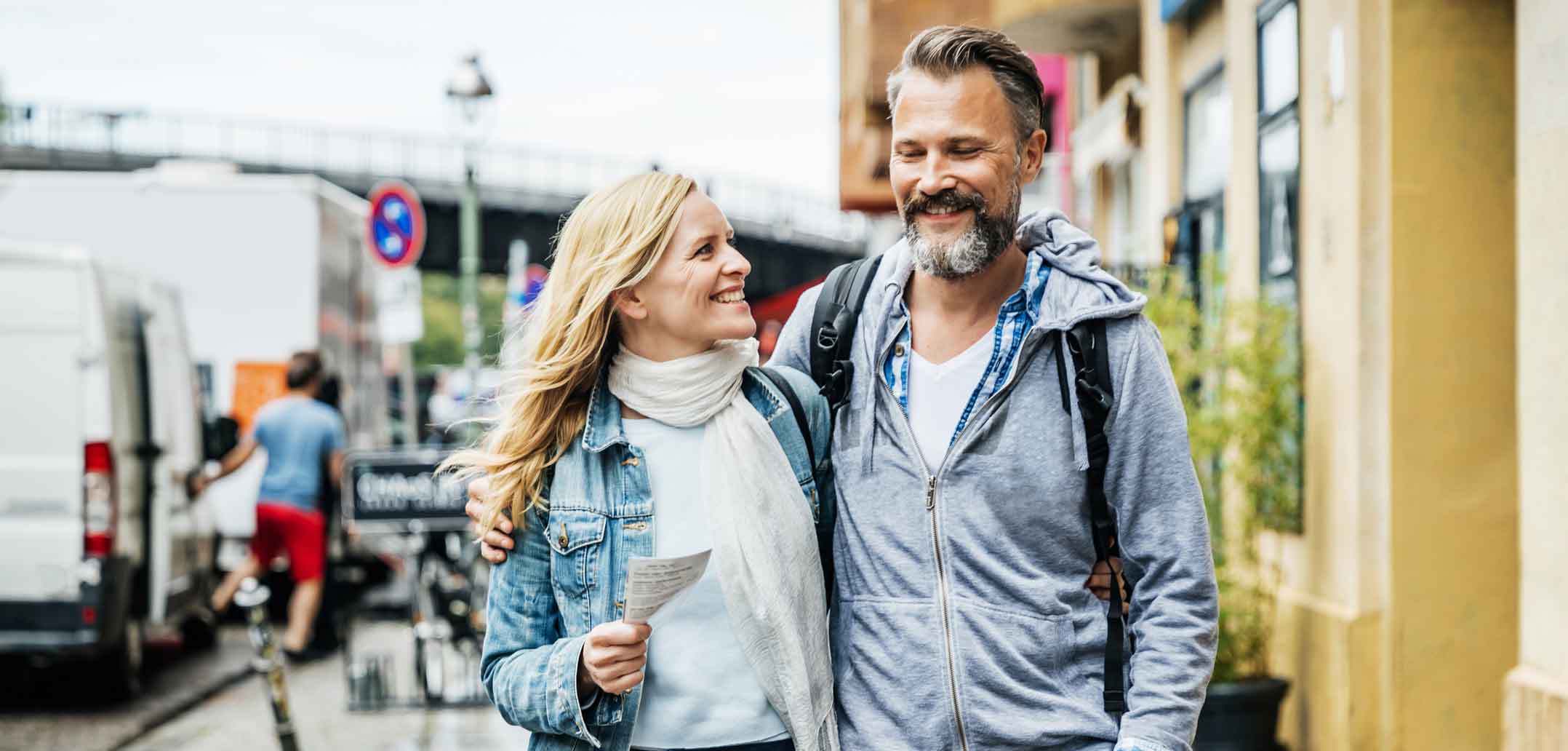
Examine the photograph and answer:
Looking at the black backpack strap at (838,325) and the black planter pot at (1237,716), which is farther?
the black planter pot at (1237,716)

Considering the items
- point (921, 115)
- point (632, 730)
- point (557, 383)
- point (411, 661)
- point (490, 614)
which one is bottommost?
point (411, 661)

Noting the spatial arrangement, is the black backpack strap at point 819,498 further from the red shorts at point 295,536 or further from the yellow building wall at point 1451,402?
the red shorts at point 295,536

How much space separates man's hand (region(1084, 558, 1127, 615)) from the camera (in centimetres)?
276

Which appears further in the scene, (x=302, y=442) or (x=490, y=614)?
(x=302, y=442)

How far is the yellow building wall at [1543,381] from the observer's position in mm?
4750

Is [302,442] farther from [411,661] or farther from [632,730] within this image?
[632,730]

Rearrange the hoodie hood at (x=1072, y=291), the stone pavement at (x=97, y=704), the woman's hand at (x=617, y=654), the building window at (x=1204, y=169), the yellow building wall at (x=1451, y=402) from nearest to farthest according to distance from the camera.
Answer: the woman's hand at (x=617, y=654)
the hoodie hood at (x=1072, y=291)
the yellow building wall at (x=1451, y=402)
the stone pavement at (x=97, y=704)
the building window at (x=1204, y=169)

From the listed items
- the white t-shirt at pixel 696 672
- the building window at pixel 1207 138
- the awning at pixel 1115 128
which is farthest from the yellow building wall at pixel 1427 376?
the awning at pixel 1115 128

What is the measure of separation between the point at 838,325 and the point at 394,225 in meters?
12.2

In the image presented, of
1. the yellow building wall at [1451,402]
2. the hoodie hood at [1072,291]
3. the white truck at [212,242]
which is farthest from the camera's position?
the white truck at [212,242]

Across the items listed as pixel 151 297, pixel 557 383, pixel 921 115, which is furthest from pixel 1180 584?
pixel 151 297

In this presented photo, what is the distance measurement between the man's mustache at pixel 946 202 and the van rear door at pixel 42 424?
7145 millimetres

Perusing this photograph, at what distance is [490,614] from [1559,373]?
11.1 ft

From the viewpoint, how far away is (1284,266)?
7598mm
